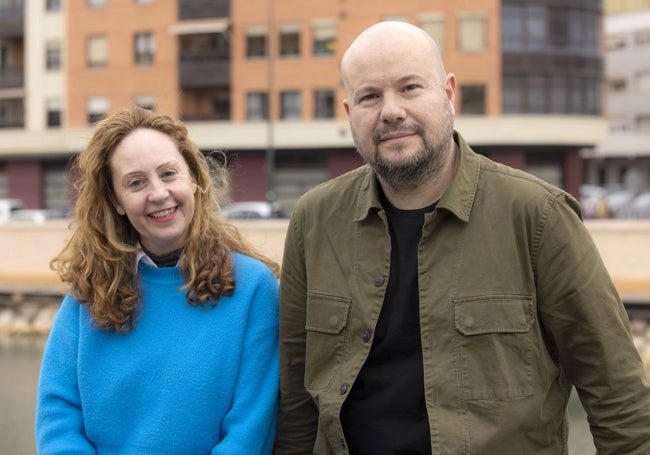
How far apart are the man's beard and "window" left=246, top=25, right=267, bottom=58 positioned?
34491 mm

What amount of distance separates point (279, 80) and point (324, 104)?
2.19m

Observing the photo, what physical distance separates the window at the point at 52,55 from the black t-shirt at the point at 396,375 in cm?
3938

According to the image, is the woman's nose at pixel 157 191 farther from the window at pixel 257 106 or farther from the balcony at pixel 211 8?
the balcony at pixel 211 8

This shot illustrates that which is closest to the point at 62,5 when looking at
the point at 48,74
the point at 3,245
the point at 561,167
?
the point at 48,74

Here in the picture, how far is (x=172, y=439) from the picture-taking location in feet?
9.16

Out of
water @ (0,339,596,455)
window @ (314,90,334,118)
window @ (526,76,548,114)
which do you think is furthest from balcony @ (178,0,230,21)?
water @ (0,339,596,455)

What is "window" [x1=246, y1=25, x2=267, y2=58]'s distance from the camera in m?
36.3

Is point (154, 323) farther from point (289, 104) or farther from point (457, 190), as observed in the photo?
point (289, 104)

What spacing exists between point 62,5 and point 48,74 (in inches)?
124

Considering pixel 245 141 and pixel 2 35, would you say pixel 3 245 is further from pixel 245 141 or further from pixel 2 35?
pixel 2 35

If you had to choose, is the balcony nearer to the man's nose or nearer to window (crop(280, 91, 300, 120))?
window (crop(280, 91, 300, 120))

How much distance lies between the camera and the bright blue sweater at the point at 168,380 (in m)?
2.80

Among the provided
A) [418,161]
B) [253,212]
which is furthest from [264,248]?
[253,212]

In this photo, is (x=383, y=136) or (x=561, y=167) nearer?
(x=383, y=136)
